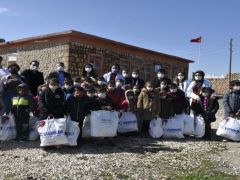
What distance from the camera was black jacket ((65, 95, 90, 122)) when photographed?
851 centimetres

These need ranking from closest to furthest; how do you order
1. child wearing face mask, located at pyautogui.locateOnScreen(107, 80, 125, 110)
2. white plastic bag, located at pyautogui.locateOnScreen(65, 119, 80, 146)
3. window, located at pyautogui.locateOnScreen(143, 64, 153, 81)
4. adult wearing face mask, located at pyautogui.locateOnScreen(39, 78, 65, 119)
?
1. white plastic bag, located at pyautogui.locateOnScreen(65, 119, 80, 146)
2. adult wearing face mask, located at pyautogui.locateOnScreen(39, 78, 65, 119)
3. child wearing face mask, located at pyautogui.locateOnScreen(107, 80, 125, 110)
4. window, located at pyautogui.locateOnScreen(143, 64, 153, 81)

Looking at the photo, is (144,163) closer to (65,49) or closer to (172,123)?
(172,123)

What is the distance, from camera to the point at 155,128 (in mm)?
9609

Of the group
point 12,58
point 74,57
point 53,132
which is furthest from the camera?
point 12,58

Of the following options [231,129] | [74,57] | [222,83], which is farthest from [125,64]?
[222,83]

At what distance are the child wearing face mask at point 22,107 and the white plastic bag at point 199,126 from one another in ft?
13.3

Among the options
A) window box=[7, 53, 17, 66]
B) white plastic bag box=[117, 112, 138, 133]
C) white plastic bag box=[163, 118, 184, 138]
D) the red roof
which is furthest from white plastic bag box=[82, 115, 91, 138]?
window box=[7, 53, 17, 66]

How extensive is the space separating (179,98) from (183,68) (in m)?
16.9

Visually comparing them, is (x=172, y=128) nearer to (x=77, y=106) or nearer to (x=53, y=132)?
(x=77, y=106)

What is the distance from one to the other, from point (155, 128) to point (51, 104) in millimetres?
2663

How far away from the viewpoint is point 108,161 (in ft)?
23.8

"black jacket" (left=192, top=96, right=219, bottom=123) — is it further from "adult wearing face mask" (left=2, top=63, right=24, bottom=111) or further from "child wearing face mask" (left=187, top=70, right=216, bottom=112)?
"adult wearing face mask" (left=2, top=63, right=24, bottom=111)

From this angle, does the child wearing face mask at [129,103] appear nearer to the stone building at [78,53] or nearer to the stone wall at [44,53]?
the stone building at [78,53]

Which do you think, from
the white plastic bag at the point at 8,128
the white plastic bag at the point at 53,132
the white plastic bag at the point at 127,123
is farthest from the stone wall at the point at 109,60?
the white plastic bag at the point at 53,132
